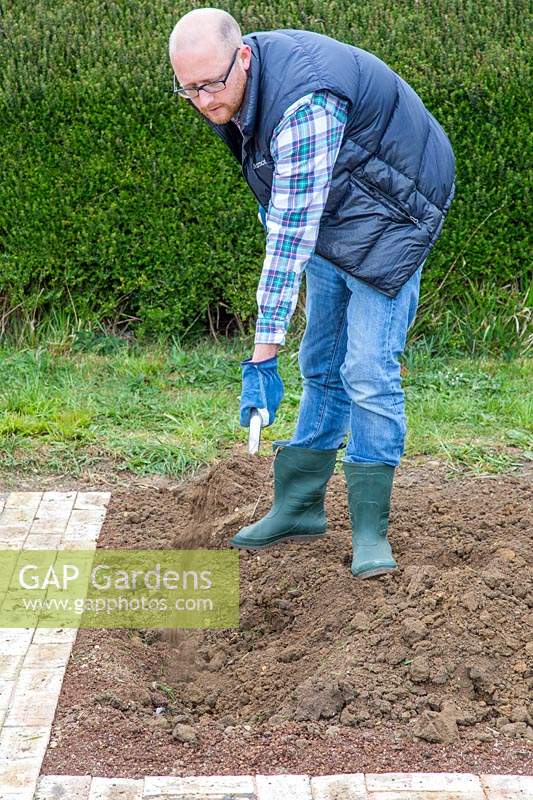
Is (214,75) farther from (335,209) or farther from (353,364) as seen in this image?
(353,364)

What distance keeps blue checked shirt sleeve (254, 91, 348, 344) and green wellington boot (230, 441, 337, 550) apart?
90cm

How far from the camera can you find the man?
3432 millimetres

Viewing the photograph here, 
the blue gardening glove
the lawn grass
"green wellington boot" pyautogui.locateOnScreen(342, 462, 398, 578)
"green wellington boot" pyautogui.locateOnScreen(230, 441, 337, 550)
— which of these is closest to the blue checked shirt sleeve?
the blue gardening glove

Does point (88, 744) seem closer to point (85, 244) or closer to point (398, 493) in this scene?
point (398, 493)

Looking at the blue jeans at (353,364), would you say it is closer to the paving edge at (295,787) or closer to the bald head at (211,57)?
the bald head at (211,57)

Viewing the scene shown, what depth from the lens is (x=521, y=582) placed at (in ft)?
12.8

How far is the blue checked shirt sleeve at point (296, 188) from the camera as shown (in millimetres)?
3412

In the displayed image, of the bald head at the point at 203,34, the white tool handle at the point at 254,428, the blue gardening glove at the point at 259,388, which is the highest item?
the bald head at the point at 203,34

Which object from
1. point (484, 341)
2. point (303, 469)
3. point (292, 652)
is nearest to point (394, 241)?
point (303, 469)

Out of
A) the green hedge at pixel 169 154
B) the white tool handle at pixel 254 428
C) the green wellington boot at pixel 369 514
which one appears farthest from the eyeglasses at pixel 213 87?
the green hedge at pixel 169 154

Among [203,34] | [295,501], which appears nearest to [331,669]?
[295,501]

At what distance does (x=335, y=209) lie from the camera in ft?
12.2

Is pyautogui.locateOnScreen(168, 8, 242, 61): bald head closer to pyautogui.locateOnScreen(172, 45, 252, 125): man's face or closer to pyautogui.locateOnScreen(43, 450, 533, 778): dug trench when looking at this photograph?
pyautogui.locateOnScreen(172, 45, 252, 125): man's face

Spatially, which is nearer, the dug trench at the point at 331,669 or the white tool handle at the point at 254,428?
the dug trench at the point at 331,669
